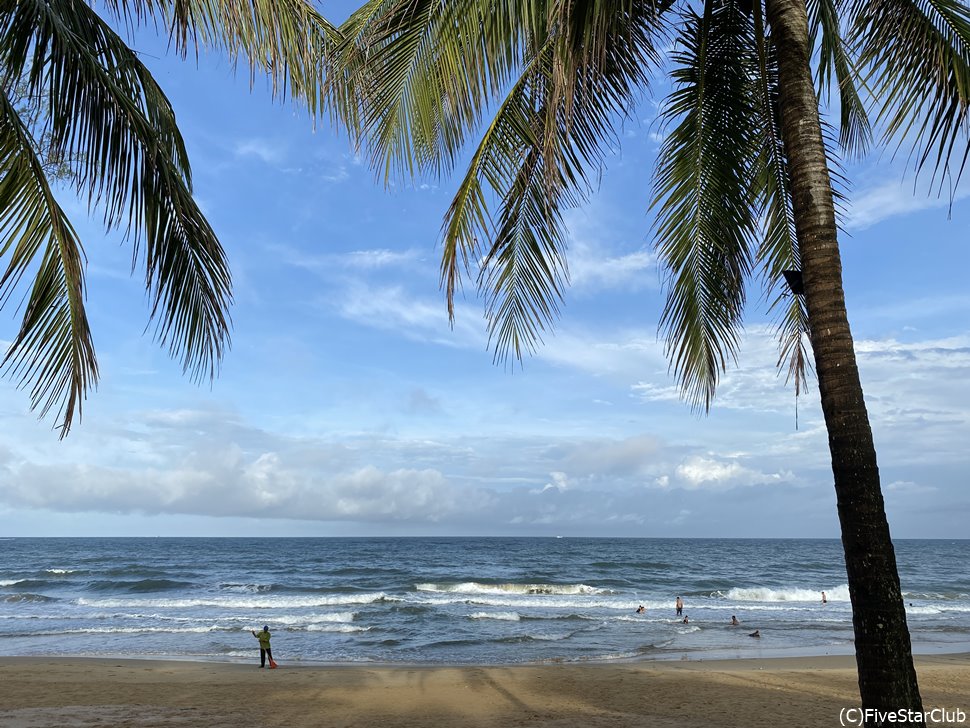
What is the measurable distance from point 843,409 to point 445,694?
12.3 m

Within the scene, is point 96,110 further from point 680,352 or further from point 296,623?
point 296,623

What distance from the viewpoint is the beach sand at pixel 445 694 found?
11.8m

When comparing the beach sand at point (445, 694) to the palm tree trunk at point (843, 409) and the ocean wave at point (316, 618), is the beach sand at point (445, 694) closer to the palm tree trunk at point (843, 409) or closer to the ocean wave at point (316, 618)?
the palm tree trunk at point (843, 409)

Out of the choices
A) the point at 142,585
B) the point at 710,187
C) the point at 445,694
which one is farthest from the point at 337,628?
the point at 710,187

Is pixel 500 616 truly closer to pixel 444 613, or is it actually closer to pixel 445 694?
pixel 444 613

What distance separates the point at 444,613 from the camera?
1152 inches

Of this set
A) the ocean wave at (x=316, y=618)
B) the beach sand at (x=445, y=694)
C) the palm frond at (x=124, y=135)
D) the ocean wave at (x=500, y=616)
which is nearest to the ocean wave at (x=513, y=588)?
the ocean wave at (x=500, y=616)

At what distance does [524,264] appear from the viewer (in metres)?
6.04

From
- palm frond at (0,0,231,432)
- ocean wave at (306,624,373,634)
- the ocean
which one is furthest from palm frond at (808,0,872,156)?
ocean wave at (306,624,373,634)

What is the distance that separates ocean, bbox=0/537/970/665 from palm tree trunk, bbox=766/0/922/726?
1699 cm

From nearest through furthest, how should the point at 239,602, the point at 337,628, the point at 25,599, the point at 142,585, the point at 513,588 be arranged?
1. the point at 337,628
2. the point at 239,602
3. the point at 25,599
4. the point at 142,585
5. the point at 513,588

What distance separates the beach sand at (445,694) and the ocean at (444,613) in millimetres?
2726

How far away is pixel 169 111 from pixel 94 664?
17.3 metres

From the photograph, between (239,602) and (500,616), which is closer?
(500,616)
